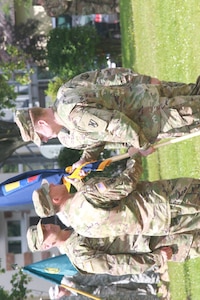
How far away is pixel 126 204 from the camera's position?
21.8ft

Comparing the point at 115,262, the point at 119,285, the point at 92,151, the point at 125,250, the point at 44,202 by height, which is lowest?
→ the point at 119,285

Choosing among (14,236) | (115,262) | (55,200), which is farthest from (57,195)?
(14,236)

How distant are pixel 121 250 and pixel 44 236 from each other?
1.00 meters

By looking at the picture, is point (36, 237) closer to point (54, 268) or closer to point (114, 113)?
point (114, 113)

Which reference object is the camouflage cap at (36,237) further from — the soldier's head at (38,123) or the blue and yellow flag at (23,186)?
the blue and yellow flag at (23,186)

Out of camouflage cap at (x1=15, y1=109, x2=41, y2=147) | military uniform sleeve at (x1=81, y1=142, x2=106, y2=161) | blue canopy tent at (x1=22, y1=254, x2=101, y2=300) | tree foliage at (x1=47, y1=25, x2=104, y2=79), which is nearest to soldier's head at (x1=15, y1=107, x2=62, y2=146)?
camouflage cap at (x1=15, y1=109, x2=41, y2=147)

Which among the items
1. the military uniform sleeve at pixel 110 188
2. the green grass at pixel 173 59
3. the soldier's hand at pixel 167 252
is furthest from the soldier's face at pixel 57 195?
the green grass at pixel 173 59

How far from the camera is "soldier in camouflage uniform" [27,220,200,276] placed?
7012mm

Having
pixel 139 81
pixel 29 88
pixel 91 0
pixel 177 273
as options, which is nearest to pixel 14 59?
pixel 91 0

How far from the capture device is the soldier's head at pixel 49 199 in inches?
255

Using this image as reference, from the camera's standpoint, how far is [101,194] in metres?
6.38

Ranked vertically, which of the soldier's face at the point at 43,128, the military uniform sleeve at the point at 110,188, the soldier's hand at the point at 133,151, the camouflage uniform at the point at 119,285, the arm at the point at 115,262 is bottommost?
the camouflage uniform at the point at 119,285

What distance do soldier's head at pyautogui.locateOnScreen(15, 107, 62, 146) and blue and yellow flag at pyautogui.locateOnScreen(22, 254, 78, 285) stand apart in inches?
268

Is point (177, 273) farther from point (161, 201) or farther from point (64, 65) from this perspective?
point (64, 65)
